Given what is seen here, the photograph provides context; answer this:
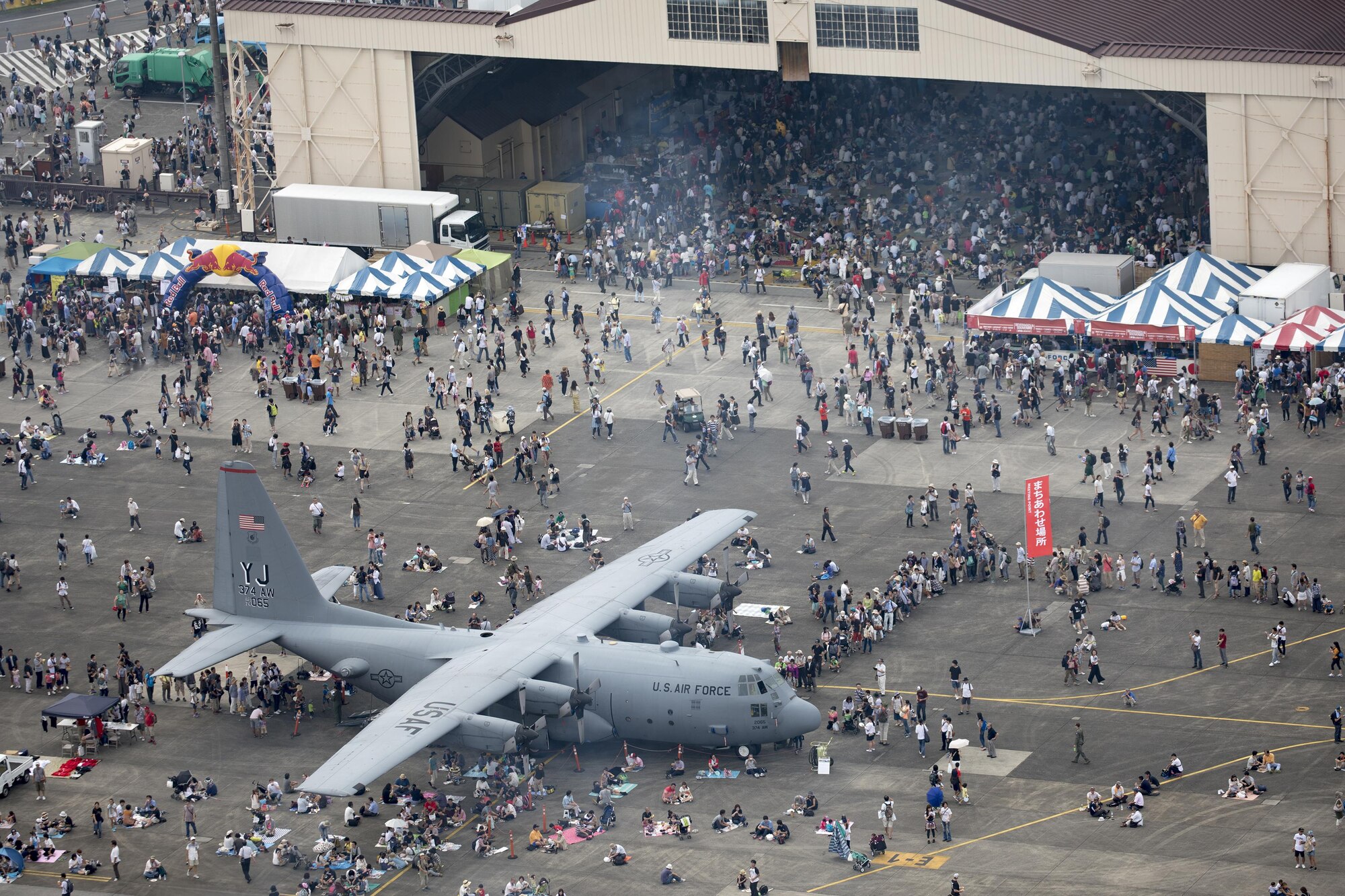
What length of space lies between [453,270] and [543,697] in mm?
42997

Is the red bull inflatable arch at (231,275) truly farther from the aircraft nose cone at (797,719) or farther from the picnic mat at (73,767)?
the aircraft nose cone at (797,719)

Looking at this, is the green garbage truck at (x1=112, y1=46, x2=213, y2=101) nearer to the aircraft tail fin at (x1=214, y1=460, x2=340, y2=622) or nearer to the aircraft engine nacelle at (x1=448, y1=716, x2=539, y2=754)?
the aircraft tail fin at (x1=214, y1=460, x2=340, y2=622)

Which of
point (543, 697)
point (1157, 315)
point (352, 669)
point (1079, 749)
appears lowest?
point (1079, 749)

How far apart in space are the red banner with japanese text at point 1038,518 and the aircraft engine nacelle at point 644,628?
12.7 metres

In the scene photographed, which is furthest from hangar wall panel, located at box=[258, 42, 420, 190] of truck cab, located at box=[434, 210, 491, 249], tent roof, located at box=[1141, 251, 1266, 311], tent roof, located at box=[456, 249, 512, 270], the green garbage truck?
tent roof, located at box=[1141, 251, 1266, 311]

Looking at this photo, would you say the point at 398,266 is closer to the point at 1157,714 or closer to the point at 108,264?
the point at 108,264

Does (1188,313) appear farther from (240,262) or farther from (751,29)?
(240,262)

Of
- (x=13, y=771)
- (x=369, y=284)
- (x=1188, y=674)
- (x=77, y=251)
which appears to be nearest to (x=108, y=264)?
(x=77, y=251)

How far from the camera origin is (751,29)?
355 feet

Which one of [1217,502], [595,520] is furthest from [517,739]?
[1217,502]

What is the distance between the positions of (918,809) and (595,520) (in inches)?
959

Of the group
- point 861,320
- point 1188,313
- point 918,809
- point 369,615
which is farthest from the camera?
point 861,320

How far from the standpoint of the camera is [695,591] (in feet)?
251

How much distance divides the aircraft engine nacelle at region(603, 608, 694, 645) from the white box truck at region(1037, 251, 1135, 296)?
35.0 meters
